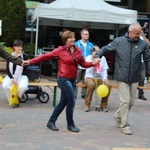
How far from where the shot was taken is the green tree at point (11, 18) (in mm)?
14709

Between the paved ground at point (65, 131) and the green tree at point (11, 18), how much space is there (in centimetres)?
619

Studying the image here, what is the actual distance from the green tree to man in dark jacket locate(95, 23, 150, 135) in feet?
28.2

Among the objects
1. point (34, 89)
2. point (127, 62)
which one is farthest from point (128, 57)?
point (34, 89)

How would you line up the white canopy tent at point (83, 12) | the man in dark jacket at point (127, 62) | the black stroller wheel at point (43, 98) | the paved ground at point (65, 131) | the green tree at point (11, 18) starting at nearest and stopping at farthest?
the paved ground at point (65, 131), the man in dark jacket at point (127, 62), the black stroller wheel at point (43, 98), the white canopy tent at point (83, 12), the green tree at point (11, 18)

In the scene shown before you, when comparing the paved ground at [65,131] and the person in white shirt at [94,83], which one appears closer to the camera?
the paved ground at [65,131]

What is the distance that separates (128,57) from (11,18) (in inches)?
352

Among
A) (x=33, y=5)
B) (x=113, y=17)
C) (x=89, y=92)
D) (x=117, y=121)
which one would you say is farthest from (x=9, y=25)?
(x=117, y=121)

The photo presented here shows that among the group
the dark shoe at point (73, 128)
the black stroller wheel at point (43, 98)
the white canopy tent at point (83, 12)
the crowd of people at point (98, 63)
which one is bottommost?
the black stroller wheel at point (43, 98)

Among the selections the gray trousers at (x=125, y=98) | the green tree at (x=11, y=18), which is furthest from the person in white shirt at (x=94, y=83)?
the green tree at (x=11, y=18)

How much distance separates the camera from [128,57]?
665 centimetres

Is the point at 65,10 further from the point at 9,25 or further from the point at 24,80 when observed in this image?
the point at 24,80

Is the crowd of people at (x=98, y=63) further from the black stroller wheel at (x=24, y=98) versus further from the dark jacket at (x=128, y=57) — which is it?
the black stroller wheel at (x=24, y=98)

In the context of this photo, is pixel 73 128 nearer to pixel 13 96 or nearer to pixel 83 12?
pixel 13 96

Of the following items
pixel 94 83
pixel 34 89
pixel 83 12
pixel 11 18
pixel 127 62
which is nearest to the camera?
pixel 127 62
